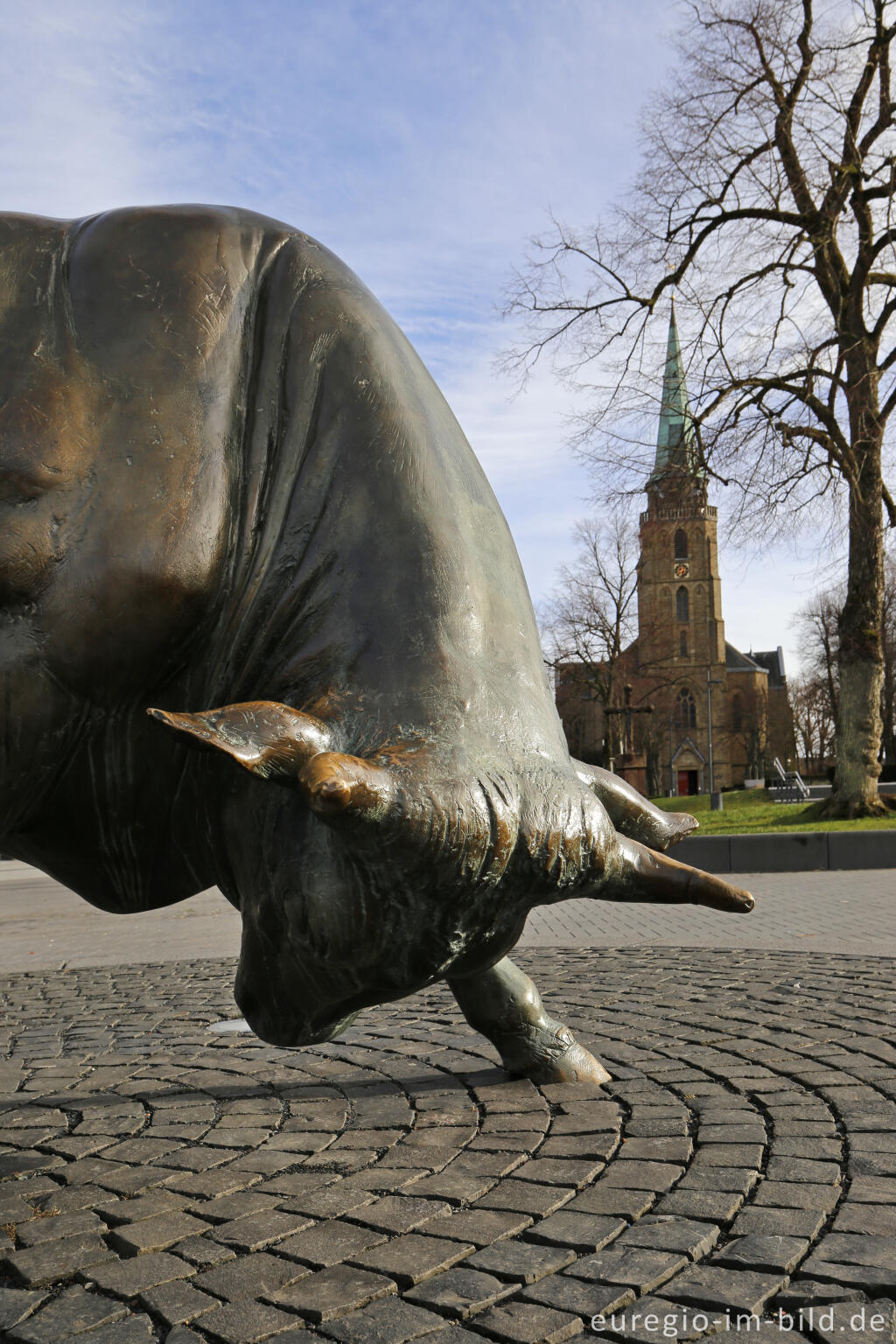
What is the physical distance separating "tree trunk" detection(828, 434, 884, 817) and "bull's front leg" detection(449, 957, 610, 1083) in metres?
14.9

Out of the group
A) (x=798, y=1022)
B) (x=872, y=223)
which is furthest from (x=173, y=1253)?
(x=872, y=223)

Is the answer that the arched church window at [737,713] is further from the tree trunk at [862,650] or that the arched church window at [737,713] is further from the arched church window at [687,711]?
the tree trunk at [862,650]

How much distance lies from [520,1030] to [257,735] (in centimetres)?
268

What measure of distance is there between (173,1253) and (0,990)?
14.8ft

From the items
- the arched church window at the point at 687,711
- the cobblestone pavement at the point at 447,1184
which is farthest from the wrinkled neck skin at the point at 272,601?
the arched church window at the point at 687,711

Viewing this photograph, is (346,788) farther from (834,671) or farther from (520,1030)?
(834,671)

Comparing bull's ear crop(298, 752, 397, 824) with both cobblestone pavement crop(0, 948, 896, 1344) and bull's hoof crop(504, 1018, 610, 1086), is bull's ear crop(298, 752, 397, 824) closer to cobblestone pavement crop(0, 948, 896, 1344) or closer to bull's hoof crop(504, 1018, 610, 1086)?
cobblestone pavement crop(0, 948, 896, 1344)

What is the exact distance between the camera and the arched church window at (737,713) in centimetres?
8362

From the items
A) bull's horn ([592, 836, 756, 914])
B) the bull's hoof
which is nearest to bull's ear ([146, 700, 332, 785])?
bull's horn ([592, 836, 756, 914])

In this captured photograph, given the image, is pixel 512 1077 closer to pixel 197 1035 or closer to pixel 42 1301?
pixel 197 1035

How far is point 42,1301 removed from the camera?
226cm

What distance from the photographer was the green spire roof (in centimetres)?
1814

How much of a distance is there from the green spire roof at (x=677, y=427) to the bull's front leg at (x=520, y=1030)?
1520 centimetres

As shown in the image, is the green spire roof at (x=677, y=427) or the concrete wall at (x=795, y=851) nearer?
the concrete wall at (x=795, y=851)
